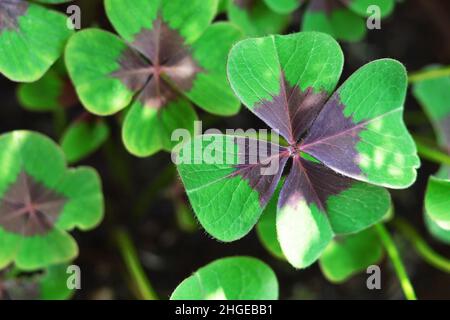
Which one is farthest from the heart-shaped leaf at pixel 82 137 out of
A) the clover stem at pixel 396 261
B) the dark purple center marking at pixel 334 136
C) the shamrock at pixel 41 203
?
the clover stem at pixel 396 261

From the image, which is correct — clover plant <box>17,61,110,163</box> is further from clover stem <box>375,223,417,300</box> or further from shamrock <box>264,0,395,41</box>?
clover stem <box>375,223,417,300</box>

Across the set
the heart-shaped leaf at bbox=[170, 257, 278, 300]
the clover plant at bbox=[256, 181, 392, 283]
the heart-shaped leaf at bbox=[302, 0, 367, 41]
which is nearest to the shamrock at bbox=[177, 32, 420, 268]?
the heart-shaped leaf at bbox=[170, 257, 278, 300]

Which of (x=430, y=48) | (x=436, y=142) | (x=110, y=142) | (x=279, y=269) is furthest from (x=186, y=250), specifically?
(x=430, y=48)

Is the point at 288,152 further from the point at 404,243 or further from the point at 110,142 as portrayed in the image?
the point at 404,243

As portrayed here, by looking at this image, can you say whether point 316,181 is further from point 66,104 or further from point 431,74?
point 66,104
